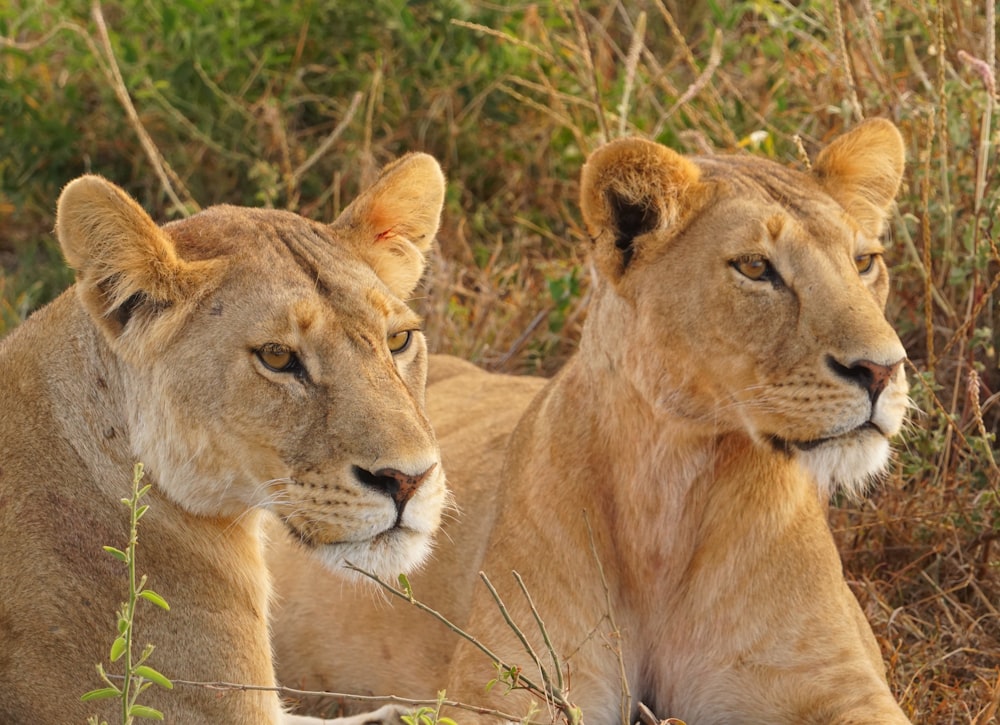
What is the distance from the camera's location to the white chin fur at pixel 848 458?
3.12 meters

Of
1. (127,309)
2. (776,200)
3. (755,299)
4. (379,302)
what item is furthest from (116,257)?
(776,200)

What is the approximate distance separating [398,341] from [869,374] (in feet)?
2.93

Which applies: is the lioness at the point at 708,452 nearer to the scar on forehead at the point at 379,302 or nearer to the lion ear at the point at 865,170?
the lion ear at the point at 865,170

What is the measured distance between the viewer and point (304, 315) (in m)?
2.94

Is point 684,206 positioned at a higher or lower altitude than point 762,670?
higher

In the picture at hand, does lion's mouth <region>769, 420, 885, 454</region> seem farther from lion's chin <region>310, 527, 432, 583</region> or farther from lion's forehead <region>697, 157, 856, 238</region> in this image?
lion's chin <region>310, 527, 432, 583</region>

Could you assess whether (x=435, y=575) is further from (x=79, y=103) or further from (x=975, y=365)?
(x=79, y=103)

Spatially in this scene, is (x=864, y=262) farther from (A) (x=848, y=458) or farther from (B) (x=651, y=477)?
(B) (x=651, y=477)

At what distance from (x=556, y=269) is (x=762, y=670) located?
2.56 metres

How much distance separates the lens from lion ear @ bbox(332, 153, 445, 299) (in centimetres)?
337

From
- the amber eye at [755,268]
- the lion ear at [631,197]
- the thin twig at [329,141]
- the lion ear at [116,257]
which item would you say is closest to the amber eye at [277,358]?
the lion ear at [116,257]

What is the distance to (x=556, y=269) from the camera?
19.1 ft

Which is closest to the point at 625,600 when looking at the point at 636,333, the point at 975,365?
the point at 636,333

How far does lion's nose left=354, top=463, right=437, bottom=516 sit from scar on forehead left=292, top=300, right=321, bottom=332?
0.29m
